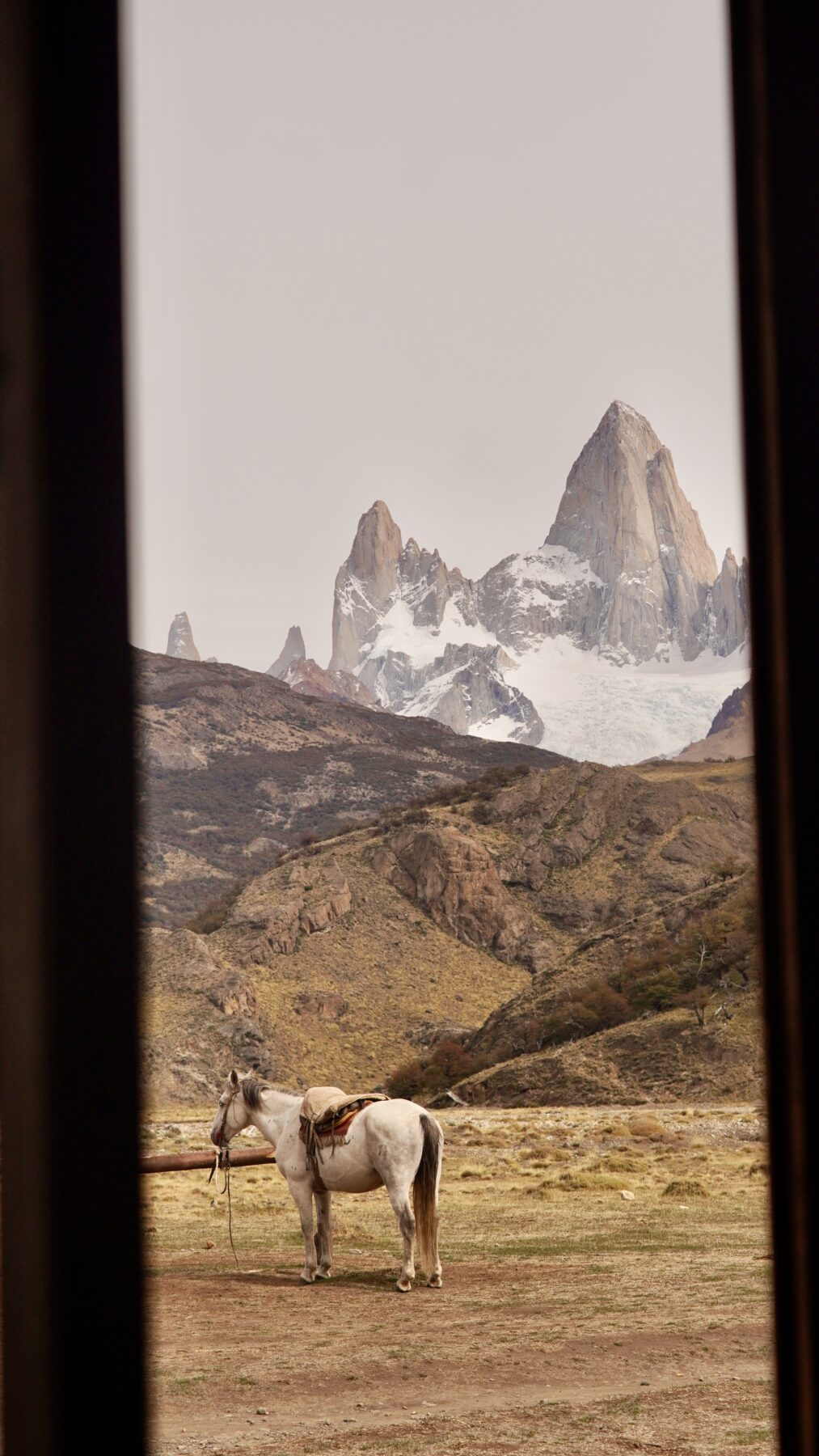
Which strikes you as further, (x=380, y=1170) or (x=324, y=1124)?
(x=324, y=1124)

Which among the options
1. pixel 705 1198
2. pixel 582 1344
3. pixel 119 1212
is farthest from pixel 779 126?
pixel 705 1198

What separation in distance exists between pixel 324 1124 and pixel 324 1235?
133 cm

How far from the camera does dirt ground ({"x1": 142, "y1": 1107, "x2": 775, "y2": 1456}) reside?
24.1ft

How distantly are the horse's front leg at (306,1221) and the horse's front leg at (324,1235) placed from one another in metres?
0.17

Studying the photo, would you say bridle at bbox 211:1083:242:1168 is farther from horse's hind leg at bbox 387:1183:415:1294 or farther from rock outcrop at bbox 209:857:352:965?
rock outcrop at bbox 209:857:352:965

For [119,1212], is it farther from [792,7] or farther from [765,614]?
[792,7]

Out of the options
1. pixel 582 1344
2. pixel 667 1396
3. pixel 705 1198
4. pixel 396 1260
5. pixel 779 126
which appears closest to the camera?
pixel 779 126

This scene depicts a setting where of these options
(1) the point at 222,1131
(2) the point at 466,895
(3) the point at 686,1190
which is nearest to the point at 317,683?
(2) the point at 466,895

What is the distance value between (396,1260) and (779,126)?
1393 cm

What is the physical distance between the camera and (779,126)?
1247mm

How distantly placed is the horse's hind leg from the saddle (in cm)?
66

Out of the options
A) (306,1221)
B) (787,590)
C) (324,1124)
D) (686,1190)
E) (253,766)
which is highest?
(253,766)

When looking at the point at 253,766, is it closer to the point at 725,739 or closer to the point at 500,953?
the point at 500,953

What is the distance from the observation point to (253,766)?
332 ft
